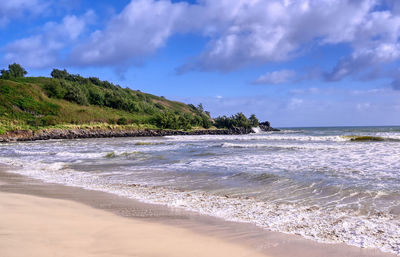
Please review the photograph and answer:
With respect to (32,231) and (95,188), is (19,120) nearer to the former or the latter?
(95,188)

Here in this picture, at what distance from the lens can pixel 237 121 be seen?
244 feet

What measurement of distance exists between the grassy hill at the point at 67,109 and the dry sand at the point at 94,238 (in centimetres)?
4340

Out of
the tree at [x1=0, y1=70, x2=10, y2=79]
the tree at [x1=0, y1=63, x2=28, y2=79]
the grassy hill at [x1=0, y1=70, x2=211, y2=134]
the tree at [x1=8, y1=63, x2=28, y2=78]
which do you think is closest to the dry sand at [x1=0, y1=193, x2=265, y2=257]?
the grassy hill at [x1=0, y1=70, x2=211, y2=134]

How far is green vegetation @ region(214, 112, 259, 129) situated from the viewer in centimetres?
7400

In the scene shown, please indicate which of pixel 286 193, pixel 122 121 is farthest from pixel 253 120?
pixel 286 193

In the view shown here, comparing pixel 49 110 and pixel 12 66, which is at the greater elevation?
pixel 12 66

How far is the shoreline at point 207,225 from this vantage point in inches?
137

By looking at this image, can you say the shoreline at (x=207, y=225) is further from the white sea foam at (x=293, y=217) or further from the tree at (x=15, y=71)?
the tree at (x=15, y=71)

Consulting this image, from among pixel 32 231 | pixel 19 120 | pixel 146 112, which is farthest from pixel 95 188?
pixel 146 112

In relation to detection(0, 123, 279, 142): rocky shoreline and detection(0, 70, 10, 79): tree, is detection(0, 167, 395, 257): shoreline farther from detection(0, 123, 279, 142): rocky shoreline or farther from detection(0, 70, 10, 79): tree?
detection(0, 70, 10, 79): tree

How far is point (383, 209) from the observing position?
212 inches

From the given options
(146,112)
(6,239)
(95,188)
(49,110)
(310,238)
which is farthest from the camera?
(146,112)

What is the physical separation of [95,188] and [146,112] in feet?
234

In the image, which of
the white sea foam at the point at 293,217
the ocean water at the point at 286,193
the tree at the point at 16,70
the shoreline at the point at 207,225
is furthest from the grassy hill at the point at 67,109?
the white sea foam at the point at 293,217
